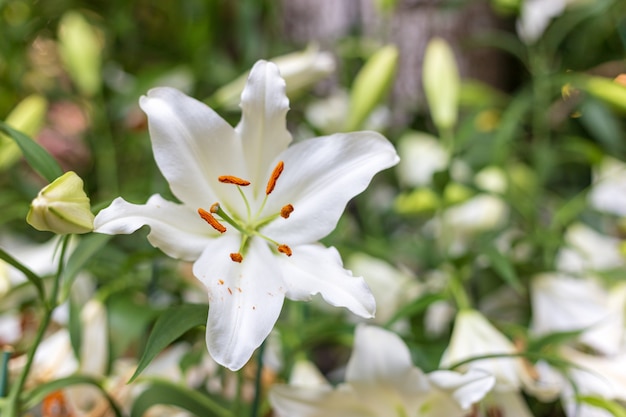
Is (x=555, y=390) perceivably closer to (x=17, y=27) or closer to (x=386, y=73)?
(x=386, y=73)

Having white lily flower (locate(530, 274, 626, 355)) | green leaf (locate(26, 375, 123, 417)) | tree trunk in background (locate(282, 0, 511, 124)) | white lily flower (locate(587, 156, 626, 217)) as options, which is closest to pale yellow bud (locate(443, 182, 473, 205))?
white lily flower (locate(530, 274, 626, 355))

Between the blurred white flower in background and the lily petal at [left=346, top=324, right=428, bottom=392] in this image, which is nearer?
the lily petal at [left=346, top=324, right=428, bottom=392]

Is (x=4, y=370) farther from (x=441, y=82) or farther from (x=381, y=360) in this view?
(x=441, y=82)

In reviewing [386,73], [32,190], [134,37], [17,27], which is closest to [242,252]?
[386,73]

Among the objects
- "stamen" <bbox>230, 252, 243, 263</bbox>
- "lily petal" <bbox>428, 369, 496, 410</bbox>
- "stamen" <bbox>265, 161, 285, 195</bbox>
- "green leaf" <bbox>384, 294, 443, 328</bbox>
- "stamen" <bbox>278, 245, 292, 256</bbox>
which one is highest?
"stamen" <bbox>265, 161, 285, 195</bbox>

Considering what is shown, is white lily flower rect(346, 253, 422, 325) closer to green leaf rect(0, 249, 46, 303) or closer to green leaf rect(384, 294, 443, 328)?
green leaf rect(384, 294, 443, 328)

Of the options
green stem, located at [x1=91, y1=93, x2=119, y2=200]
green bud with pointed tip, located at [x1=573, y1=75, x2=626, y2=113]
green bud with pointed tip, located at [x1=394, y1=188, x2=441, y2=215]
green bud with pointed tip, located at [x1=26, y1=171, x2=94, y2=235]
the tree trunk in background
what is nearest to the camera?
green bud with pointed tip, located at [x1=26, y1=171, x2=94, y2=235]

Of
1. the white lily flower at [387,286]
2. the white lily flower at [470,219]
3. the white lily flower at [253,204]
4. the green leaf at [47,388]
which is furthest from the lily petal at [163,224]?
the white lily flower at [470,219]
